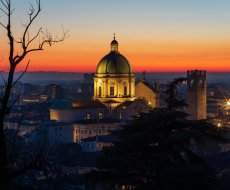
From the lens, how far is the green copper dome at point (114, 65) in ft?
243

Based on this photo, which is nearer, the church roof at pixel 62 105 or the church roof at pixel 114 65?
the church roof at pixel 62 105

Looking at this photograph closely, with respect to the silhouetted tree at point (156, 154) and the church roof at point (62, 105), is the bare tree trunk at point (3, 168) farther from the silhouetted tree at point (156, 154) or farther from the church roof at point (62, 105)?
the church roof at point (62, 105)

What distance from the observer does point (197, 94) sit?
73.9 metres

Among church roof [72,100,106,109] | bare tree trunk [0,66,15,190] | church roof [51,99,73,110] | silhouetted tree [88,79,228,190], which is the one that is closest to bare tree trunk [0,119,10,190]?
bare tree trunk [0,66,15,190]

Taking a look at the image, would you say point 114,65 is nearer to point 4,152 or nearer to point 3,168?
point 4,152

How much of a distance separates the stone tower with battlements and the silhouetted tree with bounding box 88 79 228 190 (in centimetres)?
5759

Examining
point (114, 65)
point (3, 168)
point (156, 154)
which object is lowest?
point (156, 154)

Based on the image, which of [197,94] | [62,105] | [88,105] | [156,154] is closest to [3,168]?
[156,154]

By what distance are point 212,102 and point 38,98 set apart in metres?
51.9

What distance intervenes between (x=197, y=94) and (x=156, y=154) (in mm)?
59695

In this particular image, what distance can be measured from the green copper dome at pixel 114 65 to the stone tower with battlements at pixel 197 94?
7170 mm

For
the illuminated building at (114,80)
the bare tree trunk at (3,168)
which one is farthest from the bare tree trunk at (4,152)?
the illuminated building at (114,80)

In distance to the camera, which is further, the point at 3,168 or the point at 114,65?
the point at 114,65

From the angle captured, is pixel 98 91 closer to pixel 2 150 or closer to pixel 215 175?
pixel 215 175
